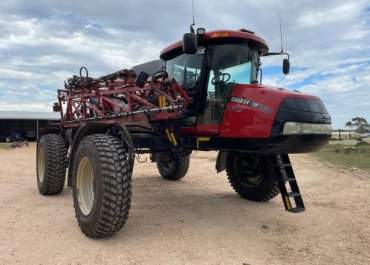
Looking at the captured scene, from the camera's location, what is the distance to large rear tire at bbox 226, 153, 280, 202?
7.48m

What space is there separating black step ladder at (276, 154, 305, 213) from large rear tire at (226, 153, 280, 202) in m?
1.00

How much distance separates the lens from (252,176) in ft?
25.9

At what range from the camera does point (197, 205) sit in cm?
755

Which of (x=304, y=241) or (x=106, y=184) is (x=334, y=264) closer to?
(x=304, y=241)

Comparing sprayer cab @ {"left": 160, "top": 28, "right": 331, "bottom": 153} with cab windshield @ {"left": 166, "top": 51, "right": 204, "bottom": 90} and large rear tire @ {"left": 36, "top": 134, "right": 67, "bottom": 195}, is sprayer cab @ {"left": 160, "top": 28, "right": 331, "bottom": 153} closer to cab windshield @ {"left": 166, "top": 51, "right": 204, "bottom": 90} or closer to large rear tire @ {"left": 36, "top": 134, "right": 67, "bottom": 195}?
cab windshield @ {"left": 166, "top": 51, "right": 204, "bottom": 90}

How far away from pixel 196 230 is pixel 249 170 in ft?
7.94

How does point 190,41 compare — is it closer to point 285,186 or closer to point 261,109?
point 261,109

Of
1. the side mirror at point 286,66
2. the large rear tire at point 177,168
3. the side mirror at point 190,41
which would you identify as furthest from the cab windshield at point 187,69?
the large rear tire at point 177,168

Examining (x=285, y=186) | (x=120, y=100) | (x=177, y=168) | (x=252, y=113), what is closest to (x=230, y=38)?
(x=252, y=113)

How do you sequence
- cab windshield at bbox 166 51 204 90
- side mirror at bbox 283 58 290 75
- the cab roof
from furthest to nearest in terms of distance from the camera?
side mirror at bbox 283 58 290 75, cab windshield at bbox 166 51 204 90, the cab roof

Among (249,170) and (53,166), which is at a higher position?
(53,166)

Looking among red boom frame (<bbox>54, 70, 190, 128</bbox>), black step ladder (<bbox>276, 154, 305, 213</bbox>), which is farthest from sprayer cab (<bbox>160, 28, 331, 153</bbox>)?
black step ladder (<bbox>276, 154, 305, 213</bbox>)

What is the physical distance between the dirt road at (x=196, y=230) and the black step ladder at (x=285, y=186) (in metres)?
0.34

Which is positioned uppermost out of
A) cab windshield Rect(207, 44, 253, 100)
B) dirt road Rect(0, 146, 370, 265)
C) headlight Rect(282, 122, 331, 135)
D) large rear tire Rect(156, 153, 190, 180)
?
cab windshield Rect(207, 44, 253, 100)
